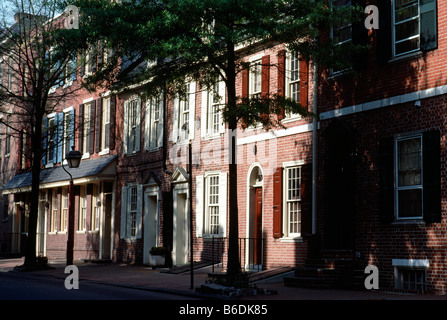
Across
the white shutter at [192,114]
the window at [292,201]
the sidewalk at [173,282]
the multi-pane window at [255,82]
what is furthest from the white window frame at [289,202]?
the white shutter at [192,114]

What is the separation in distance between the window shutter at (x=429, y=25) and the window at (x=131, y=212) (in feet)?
48.1

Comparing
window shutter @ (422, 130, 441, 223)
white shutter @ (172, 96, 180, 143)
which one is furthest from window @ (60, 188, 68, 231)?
window shutter @ (422, 130, 441, 223)

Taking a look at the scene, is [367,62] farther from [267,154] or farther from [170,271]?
[170,271]

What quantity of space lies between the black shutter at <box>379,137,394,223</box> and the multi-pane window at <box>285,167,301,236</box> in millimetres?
3238

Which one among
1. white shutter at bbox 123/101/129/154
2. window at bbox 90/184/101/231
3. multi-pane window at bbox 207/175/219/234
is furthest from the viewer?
window at bbox 90/184/101/231

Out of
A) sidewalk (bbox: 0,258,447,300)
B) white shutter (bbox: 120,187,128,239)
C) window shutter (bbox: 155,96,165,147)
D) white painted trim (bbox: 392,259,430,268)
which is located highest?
window shutter (bbox: 155,96,165,147)

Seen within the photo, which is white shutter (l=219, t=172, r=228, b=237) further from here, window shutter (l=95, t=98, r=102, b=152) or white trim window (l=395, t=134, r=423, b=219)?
window shutter (l=95, t=98, r=102, b=152)

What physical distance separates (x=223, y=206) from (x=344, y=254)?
6072 millimetres

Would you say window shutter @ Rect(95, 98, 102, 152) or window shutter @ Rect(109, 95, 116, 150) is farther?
window shutter @ Rect(95, 98, 102, 152)

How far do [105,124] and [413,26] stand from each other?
1763 cm

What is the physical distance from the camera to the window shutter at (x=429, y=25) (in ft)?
A: 55.4

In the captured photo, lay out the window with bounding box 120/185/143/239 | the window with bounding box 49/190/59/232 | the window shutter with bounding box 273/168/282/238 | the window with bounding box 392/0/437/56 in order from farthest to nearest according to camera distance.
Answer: the window with bounding box 49/190/59/232, the window with bounding box 120/185/143/239, the window shutter with bounding box 273/168/282/238, the window with bounding box 392/0/437/56

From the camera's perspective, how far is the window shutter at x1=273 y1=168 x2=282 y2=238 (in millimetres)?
21219
